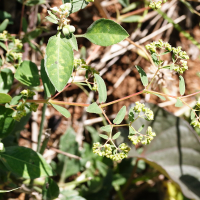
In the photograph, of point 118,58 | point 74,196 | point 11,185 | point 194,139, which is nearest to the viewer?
point 11,185

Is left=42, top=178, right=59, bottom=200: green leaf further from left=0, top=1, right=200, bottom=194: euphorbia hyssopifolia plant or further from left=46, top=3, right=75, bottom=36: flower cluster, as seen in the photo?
left=46, top=3, right=75, bottom=36: flower cluster

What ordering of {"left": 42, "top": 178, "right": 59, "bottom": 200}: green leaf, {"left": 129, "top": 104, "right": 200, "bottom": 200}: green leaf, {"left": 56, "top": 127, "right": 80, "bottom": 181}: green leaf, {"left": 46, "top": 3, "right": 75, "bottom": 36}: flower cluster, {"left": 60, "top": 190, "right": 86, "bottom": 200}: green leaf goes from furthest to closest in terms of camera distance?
1. {"left": 56, "top": 127, "right": 80, "bottom": 181}: green leaf
2. {"left": 129, "top": 104, "right": 200, "bottom": 200}: green leaf
3. {"left": 60, "top": 190, "right": 86, "bottom": 200}: green leaf
4. {"left": 42, "top": 178, "right": 59, "bottom": 200}: green leaf
5. {"left": 46, "top": 3, "right": 75, "bottom": 36}: flower cluster

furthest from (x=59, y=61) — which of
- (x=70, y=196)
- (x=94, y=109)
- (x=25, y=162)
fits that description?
(x=70, y=196)

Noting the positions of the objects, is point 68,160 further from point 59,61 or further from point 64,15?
point 64,15

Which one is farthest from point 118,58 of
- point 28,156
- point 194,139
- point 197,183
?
point 28,156

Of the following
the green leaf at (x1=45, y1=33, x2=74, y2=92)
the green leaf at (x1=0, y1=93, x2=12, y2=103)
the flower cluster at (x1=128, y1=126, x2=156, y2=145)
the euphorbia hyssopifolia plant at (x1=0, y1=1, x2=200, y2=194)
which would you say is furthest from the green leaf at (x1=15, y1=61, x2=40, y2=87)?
the flower cluster at (x1=128, y1=126, x2=156, y2=145)

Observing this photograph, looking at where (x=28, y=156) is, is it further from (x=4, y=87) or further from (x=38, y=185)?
(x=38, y=185)
